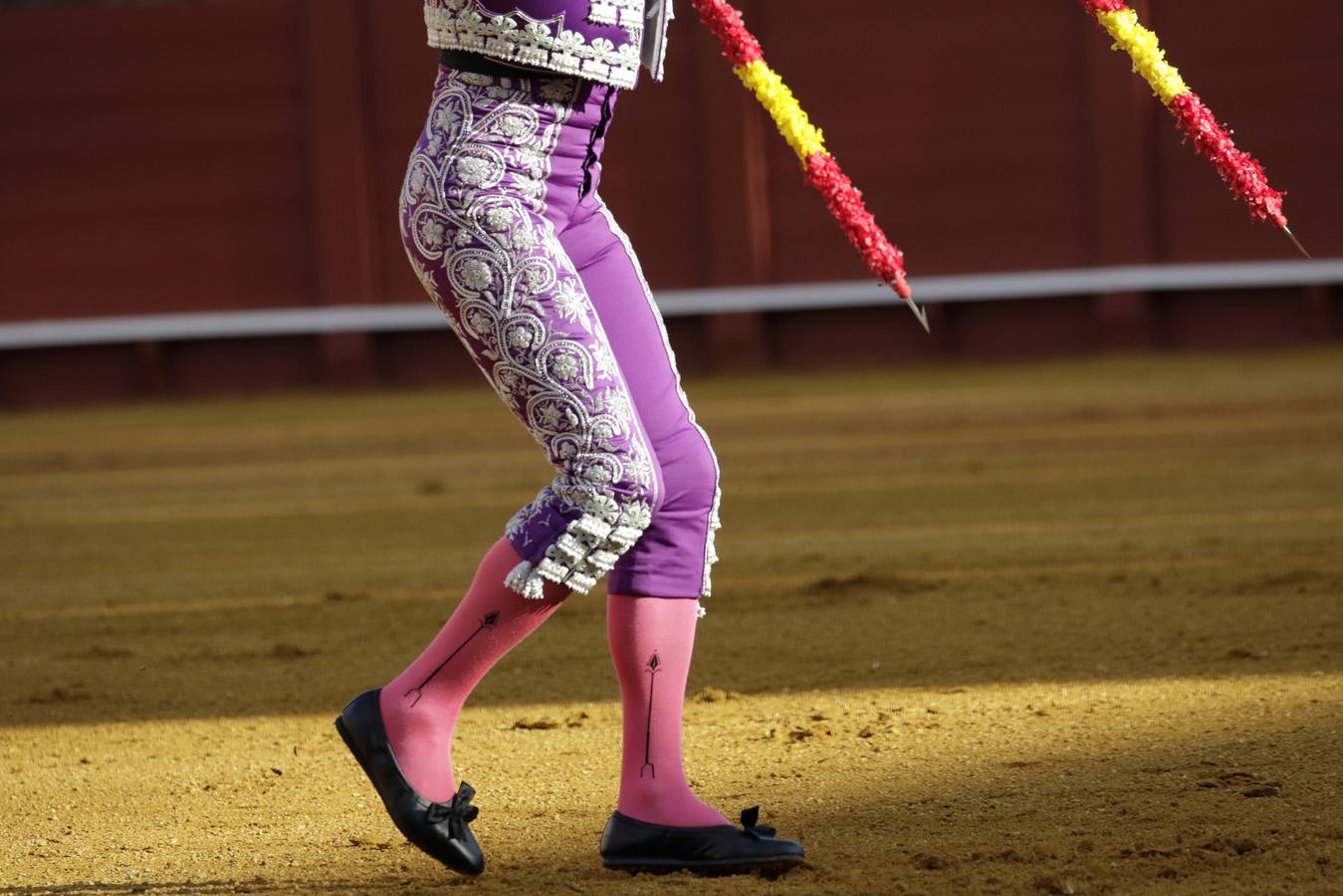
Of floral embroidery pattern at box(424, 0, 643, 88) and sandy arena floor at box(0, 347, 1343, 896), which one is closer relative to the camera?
floral embroidery pattern at box(424, 0, 643, 88)

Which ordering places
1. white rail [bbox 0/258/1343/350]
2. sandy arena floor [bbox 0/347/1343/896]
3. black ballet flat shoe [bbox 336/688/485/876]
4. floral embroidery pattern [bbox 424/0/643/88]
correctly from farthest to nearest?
white rail [bbox 0/258/1343/350], sandy arena floor [bbox 0/347/1343/896], black ballet flat shoe [bbox 336/688/485/876], floral embroidery pattern [bbox 424/0/643/88]

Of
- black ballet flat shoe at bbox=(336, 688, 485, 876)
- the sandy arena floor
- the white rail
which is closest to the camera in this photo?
black ballet flat shoe at bbox=(336, 688, 485, 876)

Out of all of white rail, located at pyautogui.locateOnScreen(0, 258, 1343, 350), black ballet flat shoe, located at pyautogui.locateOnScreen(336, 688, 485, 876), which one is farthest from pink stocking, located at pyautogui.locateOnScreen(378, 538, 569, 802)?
white rail, located at pyautogui.locateOnScreen(0, 258, 1343, 350)

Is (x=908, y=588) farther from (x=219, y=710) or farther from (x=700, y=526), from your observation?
(x=700, y=526)

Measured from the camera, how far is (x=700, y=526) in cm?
186

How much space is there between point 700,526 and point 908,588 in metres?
2.00

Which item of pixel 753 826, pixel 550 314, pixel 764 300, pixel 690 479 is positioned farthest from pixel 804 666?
pixel 764 300

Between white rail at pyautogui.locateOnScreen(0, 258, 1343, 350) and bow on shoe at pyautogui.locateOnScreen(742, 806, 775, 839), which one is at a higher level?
bow on shoe at pyautogui.locateOnScreen(742, 806, 775, 839)

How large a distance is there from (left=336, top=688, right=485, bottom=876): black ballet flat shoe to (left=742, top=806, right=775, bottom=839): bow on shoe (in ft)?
0.84

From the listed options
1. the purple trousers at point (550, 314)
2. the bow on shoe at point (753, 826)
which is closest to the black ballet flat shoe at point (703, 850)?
the bow on shoe at point (753, 826)

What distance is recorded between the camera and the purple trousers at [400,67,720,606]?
5.78 feet

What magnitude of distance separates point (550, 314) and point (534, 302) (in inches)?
0.7

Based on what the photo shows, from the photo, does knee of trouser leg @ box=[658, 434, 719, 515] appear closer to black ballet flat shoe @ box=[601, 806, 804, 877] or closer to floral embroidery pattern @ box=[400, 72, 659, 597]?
floral embroidery pattern @ box=[400, 72, 659, 597]

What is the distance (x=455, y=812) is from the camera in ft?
6.10
